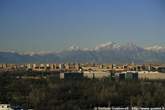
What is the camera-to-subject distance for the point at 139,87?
23.7 metres

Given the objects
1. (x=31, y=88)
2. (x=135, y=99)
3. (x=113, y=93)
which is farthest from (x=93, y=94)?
(x=31, y=88)

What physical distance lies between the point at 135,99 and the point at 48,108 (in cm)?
437

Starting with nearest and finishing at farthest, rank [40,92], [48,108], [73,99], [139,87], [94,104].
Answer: [48,108] → [94,104] → [73,99] → [40,92] → [139,87]

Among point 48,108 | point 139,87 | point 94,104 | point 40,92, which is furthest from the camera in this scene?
point 139,87

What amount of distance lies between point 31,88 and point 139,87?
4.97 metres

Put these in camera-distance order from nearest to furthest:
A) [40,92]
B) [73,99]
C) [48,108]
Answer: [48,108], [73,99], [40,92]

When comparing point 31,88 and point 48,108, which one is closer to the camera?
point 48,108

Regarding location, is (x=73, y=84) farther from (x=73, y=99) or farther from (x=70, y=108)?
(x=70, y=108)

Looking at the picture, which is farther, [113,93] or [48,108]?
[113,93]

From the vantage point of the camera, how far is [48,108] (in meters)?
16.8

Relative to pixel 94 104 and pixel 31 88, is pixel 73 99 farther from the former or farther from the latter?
pixel 31 88

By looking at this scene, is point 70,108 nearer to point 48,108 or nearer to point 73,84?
point 48,108

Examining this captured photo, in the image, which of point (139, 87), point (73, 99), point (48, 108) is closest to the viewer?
point (48, 108)

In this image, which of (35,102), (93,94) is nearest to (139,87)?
(93,94)
